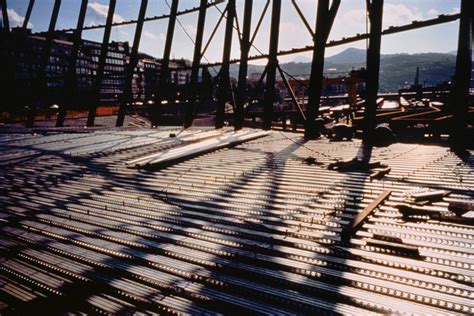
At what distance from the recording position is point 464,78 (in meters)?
8.04

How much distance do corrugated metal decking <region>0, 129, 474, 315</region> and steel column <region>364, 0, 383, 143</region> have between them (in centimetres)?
341

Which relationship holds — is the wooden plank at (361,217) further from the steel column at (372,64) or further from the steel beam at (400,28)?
the steel beam at (400,28)

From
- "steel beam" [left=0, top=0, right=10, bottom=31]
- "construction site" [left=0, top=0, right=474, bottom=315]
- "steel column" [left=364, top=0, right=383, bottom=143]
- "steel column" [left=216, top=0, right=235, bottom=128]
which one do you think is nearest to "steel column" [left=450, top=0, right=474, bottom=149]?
"construction site" [left=0, top=0, right=474, bottom=315]

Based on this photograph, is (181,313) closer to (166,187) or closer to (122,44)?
(166,187)

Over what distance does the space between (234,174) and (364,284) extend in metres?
A: 3.97

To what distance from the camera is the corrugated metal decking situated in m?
2.38

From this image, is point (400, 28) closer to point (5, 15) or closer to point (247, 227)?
point (247, 227)

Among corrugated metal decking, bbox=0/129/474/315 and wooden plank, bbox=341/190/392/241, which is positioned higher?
wooden plank, bbox=341/190/392/241

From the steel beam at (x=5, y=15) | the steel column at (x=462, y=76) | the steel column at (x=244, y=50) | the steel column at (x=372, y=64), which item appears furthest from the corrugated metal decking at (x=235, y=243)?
the steel beam at (x=5, y=15)

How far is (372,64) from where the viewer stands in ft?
32.8

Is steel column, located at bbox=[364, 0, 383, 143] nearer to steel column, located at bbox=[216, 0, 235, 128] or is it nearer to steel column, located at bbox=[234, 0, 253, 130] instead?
steel column, located at bbox=[234, 0, 253, 130]

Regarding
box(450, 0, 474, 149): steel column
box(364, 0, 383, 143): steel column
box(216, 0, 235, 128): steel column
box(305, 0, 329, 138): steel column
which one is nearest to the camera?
box(450, 0, 474, 149): steel column

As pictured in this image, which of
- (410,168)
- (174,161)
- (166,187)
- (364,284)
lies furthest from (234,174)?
(364,284)

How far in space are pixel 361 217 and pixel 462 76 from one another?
670 cm
